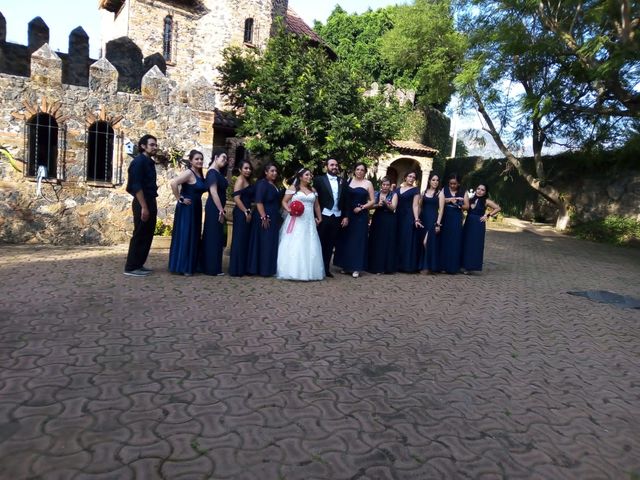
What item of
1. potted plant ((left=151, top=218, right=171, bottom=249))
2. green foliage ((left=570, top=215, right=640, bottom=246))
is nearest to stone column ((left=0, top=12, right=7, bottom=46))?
potted plant ((left=151, top=218, right=171, bottom=249))

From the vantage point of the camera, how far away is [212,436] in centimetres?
281

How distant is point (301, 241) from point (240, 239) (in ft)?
3.10

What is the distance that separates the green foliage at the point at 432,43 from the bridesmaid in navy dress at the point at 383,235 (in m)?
14.3

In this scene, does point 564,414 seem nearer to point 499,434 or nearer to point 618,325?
point 499,434

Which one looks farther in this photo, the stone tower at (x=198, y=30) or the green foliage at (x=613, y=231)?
the stone tower at (x=198, y=30)

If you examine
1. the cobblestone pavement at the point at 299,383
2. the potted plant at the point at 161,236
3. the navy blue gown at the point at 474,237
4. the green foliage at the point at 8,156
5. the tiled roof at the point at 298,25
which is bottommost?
the cobblestone pavement at the point at 299,383

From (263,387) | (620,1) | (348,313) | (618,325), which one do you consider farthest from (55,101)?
(620,1)

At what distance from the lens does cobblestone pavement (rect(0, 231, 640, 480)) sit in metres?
2.67

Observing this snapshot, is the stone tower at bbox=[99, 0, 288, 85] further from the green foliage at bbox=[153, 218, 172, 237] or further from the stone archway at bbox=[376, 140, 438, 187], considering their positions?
the green foliage at bbox=[153, 218, 172, 237]

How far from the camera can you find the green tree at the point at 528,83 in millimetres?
13758

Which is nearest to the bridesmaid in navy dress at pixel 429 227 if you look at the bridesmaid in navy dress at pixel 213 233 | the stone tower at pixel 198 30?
the bridesmaid in navy dress at pixel 213 233

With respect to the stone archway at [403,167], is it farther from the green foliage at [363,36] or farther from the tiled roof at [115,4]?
the tiled roof at [115,4]

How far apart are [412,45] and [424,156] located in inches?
239

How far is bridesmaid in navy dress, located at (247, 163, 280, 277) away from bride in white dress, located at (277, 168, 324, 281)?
0.15m
